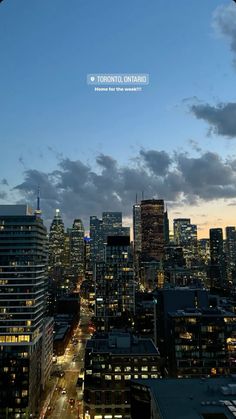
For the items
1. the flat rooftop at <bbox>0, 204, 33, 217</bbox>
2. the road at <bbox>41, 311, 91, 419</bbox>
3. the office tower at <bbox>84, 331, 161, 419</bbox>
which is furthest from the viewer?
the flat rooftop at <bbox>0, 204, 33, 217</bbox>

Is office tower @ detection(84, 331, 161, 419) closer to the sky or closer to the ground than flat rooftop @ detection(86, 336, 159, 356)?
closer to the ground

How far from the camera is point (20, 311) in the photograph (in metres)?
49.9

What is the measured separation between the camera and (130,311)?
314 feet

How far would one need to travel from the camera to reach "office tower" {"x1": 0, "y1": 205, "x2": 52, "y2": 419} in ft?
150

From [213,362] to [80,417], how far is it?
19.0m

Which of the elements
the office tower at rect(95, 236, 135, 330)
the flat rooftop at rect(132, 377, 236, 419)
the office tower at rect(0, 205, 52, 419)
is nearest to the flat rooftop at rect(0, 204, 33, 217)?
the office tower at rect(0, 205, 52, 419)

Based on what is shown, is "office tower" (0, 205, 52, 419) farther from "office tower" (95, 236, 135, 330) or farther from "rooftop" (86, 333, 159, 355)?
"office tower" (95, 236, 135, 330)

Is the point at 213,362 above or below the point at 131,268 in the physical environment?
below

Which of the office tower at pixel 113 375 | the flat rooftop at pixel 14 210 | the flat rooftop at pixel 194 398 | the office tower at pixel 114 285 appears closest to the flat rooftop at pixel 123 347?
the office tower at pixel 113 375

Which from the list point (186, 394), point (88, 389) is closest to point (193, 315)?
point (88, 389)

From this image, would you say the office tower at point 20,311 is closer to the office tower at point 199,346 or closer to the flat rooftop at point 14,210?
the flat rooftop at point 14,210

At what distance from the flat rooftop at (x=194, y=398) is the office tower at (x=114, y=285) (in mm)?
66128

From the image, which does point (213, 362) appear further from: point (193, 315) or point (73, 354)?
point (73, 354)

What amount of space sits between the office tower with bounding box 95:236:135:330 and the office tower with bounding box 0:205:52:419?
39720 millimetres
